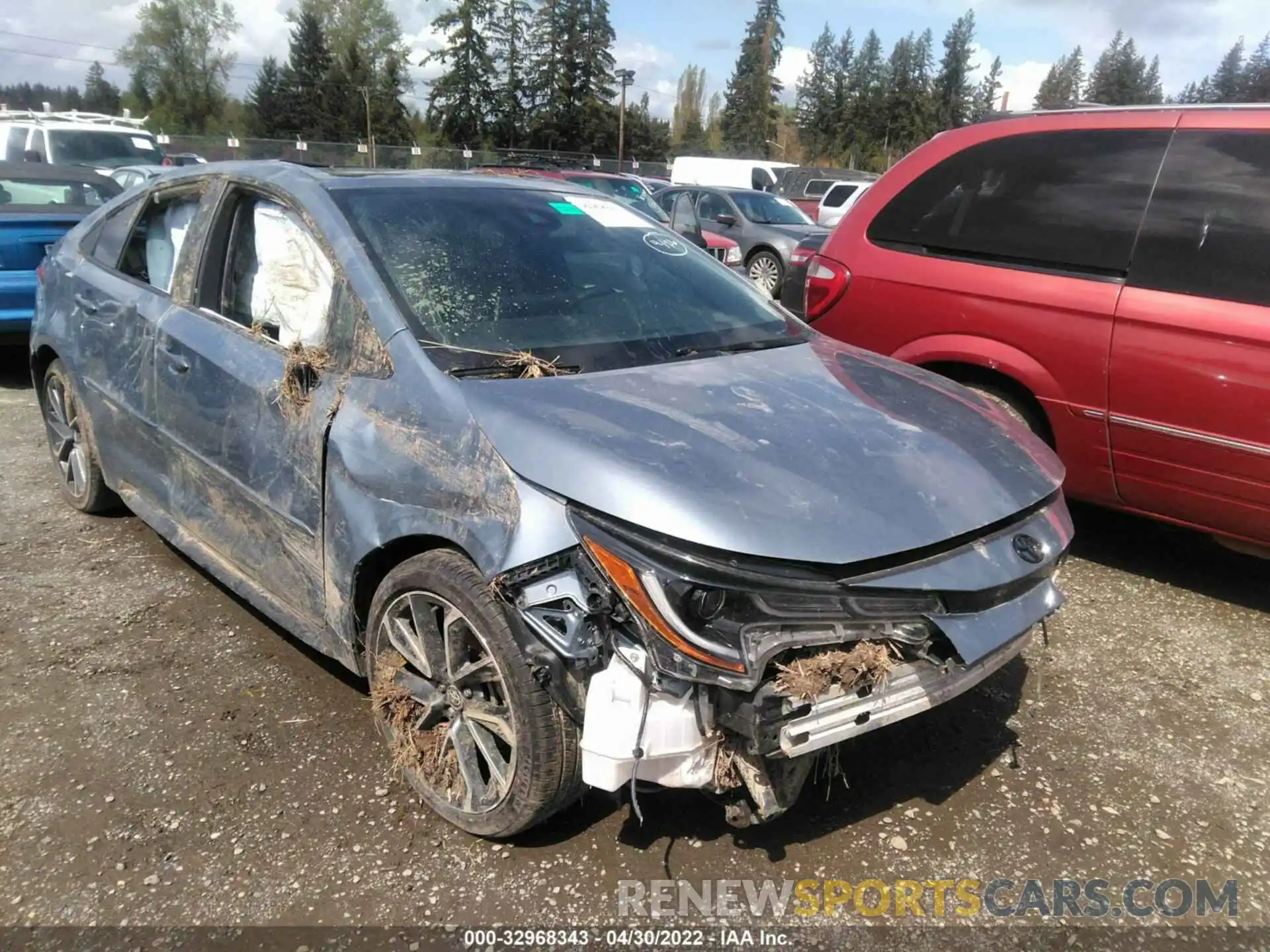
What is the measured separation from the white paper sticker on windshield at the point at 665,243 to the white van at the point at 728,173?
22.6m

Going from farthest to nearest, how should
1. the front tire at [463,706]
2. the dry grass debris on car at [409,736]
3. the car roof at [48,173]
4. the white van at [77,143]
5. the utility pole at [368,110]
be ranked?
the utility pole at [368,110]
the white van at [77,143]
the car roof at [48,173]
the dry grass debris on car at [409,736]
the front tire at [463,706]

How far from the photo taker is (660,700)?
83.4 inches

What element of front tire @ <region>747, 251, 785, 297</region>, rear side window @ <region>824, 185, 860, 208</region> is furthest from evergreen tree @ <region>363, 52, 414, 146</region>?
front tire @ <region>747, 251, 785, 297</region>

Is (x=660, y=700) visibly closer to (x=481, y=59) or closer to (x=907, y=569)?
(x=907, y=569)

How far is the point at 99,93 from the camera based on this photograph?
8338cm

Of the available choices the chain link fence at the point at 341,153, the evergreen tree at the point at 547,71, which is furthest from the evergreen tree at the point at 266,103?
the chain link fence at the point at 341,153

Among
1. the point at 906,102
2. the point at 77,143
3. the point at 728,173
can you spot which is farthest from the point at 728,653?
the point at 906,102

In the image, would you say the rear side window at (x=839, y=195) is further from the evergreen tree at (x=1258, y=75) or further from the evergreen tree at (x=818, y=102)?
the evergreen tree at (x=818, y=102)

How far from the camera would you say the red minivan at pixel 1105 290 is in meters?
3.72

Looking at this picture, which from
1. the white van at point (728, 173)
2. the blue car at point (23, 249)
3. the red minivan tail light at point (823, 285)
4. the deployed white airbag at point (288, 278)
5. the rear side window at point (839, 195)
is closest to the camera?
the deployed white airbag at point (288, 278)

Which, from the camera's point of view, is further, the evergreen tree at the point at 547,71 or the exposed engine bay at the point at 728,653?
the evergreen tree at the point at 547,71

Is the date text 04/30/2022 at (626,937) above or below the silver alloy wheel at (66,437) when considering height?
below
